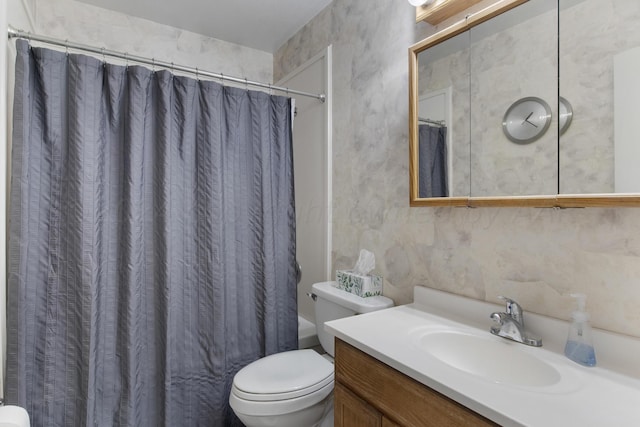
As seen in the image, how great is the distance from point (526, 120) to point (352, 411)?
3.58 feet

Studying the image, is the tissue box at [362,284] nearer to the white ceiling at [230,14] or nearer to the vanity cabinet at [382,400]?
the vanity cabinet at [382,400]

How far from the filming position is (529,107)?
3.38ft

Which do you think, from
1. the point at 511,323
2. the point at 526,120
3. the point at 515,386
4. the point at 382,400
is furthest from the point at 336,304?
the point at 526,120

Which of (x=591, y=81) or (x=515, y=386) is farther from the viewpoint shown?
(x=591, y=81)

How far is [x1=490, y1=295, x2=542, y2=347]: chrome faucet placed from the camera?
3.29ft

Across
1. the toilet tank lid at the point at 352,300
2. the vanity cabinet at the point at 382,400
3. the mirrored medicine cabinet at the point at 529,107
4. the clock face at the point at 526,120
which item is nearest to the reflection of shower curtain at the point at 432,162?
the mirrored medicine cabinet at the point at 529,107

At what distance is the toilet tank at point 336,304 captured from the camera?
4.81 feet

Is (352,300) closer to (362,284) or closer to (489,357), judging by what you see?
(362,284)

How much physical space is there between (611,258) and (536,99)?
0.51 meters

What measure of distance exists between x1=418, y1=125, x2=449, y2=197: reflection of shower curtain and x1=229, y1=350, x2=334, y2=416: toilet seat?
3.03 feet

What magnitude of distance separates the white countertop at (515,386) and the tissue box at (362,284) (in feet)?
1.24

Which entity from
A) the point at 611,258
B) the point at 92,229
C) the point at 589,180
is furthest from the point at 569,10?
the point at 92,229

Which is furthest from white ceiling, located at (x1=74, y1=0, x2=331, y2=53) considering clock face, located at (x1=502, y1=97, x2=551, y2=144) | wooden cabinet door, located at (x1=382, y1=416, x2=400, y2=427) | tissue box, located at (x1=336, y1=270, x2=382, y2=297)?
wooden cabinet door, located at (x1=382, y1=416, x2=400, y2=427)

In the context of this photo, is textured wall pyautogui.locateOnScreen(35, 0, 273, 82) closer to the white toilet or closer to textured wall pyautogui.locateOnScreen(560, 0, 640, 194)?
the white toilet
